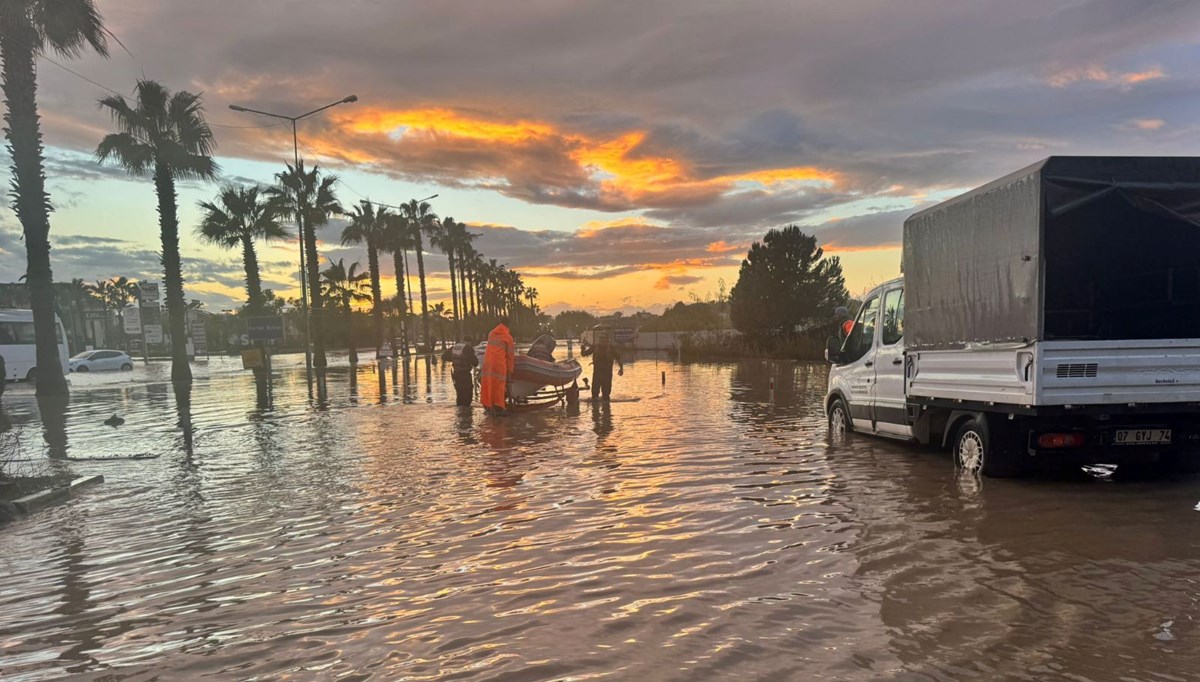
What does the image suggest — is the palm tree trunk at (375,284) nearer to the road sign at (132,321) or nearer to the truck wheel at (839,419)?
the road sign at (132,321)

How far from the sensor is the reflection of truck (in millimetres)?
6547

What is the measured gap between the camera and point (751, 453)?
9867mm

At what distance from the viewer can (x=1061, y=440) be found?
6816 millimetres

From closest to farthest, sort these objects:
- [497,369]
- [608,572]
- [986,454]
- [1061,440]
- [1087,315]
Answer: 1. [608,572]
2. [1087,315]
3. [1061,440]
4. [986,454]
5. [497,369]

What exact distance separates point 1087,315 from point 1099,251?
63 centimetres

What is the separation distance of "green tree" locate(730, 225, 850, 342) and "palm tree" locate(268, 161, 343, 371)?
27.1 metres

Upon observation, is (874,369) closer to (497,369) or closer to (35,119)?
(497,369)

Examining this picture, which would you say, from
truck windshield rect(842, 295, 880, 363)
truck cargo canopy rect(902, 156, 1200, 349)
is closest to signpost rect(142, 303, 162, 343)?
truck windshield rect(842, 295, 880, 363)

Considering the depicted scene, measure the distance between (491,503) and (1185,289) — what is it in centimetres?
715

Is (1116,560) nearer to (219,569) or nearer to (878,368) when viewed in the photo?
(878,368)

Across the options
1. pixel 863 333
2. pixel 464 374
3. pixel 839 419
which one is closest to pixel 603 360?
pixel 464 374

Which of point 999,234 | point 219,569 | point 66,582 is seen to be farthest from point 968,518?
point 66,582

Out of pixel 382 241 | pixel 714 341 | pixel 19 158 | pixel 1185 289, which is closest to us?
pixel 1185 289

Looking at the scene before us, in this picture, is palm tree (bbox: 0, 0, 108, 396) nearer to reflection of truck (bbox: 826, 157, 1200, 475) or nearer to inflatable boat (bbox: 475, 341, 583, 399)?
inflatable boat (bbox: 475, 341, 583, 399)
